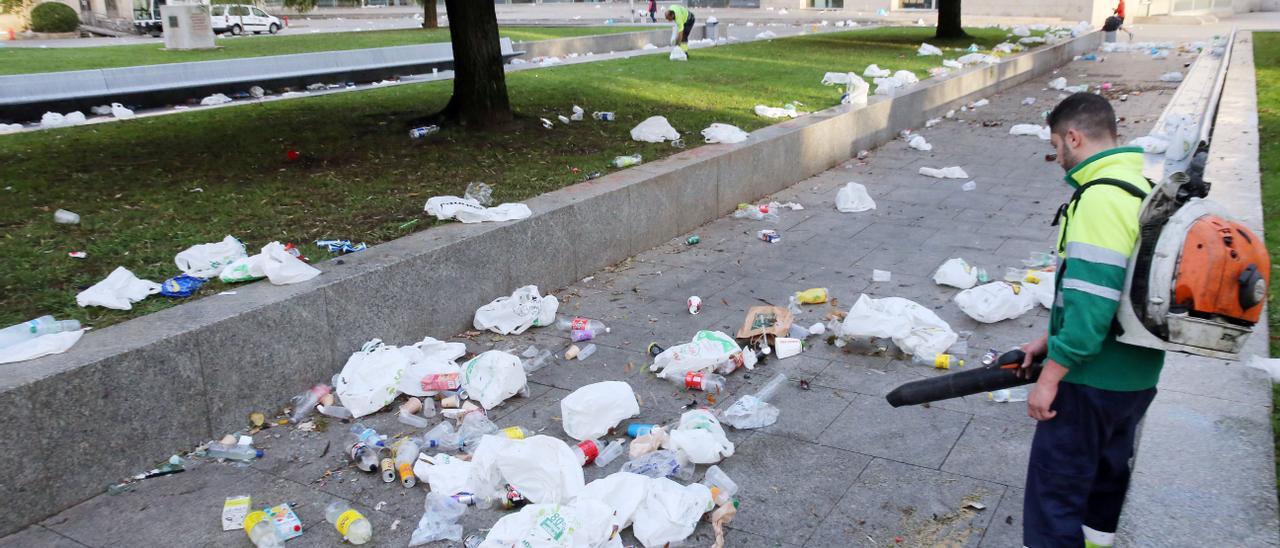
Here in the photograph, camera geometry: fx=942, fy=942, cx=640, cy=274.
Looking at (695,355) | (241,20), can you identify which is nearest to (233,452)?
(695,355)

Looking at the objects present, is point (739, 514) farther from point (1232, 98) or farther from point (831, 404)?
point (1232, 98)

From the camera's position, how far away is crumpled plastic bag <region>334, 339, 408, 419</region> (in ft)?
14.1

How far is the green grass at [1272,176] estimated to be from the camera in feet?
14.0

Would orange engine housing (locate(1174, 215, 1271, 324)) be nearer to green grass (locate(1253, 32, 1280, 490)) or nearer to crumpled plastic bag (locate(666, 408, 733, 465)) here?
green grass (locate(1253, 32, 1280, 490))

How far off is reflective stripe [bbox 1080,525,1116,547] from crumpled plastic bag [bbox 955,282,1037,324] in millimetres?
2483

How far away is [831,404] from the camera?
14.2 ft

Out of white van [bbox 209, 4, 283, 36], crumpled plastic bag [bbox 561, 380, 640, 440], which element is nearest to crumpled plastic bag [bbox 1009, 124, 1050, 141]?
crumpled plastic bag [bbox 561, 380, 640, 440]

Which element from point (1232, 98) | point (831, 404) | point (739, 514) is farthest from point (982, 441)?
point (1232, 98)

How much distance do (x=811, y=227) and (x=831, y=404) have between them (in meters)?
3.43

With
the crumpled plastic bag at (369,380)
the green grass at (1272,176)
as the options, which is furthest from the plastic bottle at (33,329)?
the green grass at (1272,176)

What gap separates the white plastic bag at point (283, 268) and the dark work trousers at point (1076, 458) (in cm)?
330

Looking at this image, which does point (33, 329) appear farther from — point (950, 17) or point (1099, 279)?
point (950, 17)

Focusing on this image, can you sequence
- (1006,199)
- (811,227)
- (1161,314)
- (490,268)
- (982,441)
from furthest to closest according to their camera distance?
(1006,199)
(811,227)
(490,268)
(982,441)
(1161,314)

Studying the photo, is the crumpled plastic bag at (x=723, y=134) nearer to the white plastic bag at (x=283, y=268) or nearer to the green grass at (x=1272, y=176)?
the green grass at (x=1272, y=176)
